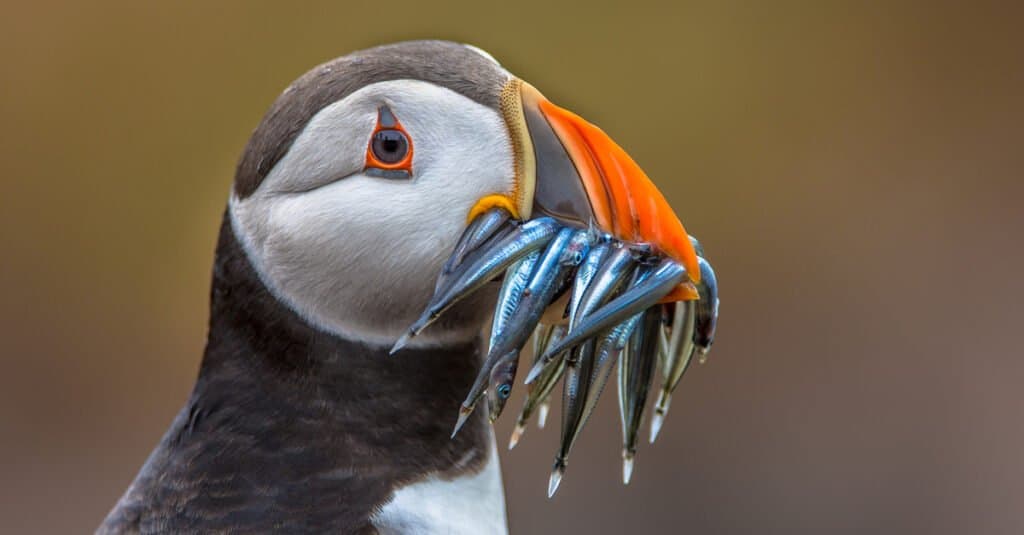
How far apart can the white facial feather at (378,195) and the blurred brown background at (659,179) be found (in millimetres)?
3442

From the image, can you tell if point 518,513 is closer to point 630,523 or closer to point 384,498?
point 630,523

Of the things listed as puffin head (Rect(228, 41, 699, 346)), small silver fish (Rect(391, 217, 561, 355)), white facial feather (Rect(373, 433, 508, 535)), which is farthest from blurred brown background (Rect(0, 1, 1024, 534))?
small silver fish (Rect(391, 217, 561, 355))

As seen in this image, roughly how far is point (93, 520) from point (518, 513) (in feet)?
5.93

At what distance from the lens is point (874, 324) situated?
5.54 meters

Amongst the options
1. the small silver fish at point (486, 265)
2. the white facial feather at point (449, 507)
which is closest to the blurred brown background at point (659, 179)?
the white facial feather at point (449, 507)

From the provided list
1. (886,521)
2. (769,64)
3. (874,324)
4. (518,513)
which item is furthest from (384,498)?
(769,64)

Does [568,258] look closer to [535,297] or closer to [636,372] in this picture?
[535,297]

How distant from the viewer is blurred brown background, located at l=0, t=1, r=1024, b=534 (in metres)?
5.53

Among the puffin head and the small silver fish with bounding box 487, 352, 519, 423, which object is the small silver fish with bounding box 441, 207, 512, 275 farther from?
the small silver fish with bounding box 487, 352, 519, 423

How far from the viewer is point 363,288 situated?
6.47 ft

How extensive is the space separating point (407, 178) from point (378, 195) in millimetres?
50

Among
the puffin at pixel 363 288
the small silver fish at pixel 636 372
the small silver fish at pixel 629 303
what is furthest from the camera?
the small silver fish at pixel 636 372

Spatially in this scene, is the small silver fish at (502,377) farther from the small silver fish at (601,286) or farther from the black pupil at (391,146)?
the black pupil at (391,146)

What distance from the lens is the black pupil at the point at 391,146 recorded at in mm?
1915
